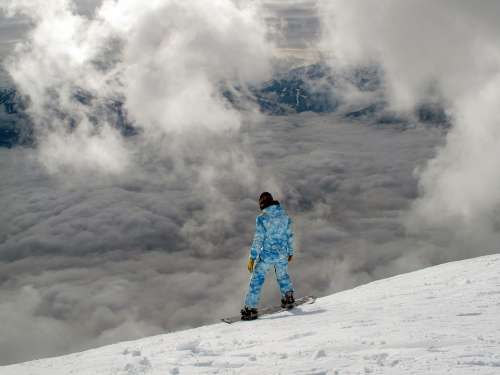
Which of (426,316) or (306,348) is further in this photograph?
(426,316)

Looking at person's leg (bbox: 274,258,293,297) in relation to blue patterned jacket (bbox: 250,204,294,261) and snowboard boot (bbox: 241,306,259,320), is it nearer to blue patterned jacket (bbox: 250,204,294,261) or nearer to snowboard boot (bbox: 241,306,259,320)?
blue patterned jacket (bbox: 250,204,294,261)

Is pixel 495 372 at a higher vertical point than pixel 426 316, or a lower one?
lower

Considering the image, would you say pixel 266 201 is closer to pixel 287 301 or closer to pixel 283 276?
pixel 283 276

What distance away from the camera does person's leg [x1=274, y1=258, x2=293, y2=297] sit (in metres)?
10.4

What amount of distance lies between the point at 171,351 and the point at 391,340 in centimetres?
365

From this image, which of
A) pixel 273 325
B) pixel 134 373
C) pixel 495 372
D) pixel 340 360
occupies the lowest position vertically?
pixel 495 372

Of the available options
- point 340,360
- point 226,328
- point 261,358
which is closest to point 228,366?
point 261,358

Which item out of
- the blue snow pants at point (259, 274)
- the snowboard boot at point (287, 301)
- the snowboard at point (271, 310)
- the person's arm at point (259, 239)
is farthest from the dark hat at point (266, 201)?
the snowboard at point (271, 310)

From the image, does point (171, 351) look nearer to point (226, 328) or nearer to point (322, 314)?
point (226, 328)

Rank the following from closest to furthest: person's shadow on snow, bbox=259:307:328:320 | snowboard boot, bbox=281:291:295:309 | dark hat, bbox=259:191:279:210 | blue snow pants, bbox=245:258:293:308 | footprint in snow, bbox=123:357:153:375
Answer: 1. footprint in snow, bbox=123:357:153:375
2. person's shadow on snow, bbox=259:307:328:320
3. dark hat, bbox=259:191:279:210
4. blue snow pants, bbox=245:258:293:308
5. snowboard boot, bbox=281:291:295:309

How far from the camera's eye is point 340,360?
5871mm

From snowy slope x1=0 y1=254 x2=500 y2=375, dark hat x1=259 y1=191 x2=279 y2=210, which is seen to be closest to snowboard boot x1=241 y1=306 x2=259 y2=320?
snowy slope x1=0 y1=254 x2=500 y2=375

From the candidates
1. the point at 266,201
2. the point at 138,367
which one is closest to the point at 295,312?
the point at 266,201

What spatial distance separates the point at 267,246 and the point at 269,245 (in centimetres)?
5
